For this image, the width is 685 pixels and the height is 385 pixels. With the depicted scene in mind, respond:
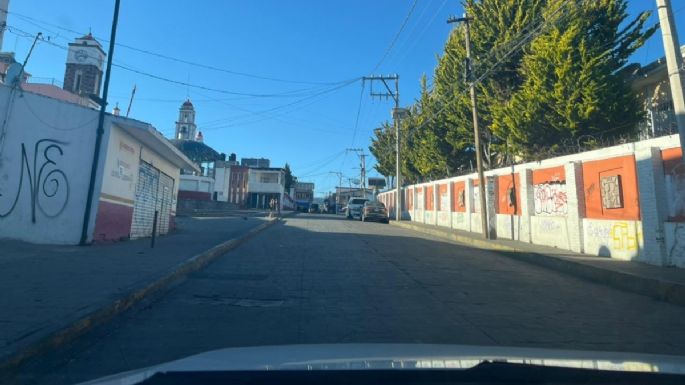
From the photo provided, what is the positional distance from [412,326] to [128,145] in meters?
12.6

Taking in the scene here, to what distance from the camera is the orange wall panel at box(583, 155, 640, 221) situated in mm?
12553

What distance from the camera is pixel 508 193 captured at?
20.4m

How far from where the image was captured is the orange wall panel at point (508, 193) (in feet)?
64.4

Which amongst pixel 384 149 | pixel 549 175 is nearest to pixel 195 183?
pixel 384 149

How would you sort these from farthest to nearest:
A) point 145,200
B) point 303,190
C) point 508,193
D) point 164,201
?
1. point 303,190
2. point 508,193
3. point 164,201
4. point 145,200

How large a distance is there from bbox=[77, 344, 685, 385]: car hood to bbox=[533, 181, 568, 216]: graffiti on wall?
14235 millimetres

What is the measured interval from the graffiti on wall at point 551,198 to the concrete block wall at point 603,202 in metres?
0.03

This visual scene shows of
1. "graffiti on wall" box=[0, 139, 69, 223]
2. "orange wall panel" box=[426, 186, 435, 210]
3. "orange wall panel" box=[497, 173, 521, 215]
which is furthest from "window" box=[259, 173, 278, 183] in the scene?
"graffiti on wall" box=[0, 139, 69, 223]

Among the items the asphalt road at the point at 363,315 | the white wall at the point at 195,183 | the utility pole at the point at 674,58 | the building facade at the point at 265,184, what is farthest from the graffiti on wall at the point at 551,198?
the building facade at the point at 265,184

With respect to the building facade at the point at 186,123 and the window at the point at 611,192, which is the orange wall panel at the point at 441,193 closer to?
the window at the point at 611,192

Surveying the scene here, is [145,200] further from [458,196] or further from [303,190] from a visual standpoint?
[303,190]

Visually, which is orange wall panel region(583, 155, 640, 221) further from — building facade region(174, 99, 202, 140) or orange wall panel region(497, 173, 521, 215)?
building facade region(174, 99, 202, 140)

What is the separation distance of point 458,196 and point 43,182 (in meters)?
21.1

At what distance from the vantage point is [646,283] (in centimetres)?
957
